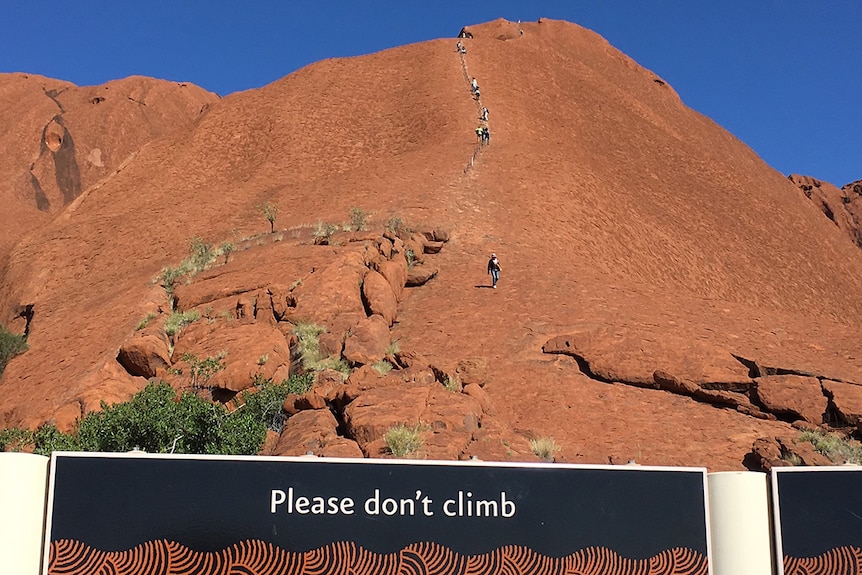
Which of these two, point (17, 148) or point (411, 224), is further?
point (17, 148)

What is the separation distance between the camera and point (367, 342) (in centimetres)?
1658

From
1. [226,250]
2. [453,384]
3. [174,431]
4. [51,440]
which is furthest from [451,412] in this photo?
[226,250]

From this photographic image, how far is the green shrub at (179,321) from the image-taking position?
18.1 metres

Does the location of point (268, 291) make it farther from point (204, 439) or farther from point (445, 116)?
point (445, 116)

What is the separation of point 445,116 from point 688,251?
11.6 m

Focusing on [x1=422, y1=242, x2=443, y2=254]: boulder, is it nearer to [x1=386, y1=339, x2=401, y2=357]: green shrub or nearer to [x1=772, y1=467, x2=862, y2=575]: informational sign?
[x1=386, y1=339, x2=401, y2=357]: green shrub

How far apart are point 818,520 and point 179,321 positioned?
552 inches

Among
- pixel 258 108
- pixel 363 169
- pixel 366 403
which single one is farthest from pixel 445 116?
pixel 366 403

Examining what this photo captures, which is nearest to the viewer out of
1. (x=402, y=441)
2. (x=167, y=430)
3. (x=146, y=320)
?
(x=402, y=441)

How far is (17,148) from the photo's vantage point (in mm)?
55656

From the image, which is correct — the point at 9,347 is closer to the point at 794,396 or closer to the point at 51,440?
the point at 51,440

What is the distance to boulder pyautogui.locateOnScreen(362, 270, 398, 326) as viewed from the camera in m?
18.9

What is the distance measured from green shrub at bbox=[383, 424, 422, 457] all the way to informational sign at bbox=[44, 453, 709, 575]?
15.2 feet

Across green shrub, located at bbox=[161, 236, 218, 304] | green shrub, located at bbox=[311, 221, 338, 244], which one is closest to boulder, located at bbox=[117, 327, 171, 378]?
green shrub, located at bbox=[161, 236, 218, 304]
